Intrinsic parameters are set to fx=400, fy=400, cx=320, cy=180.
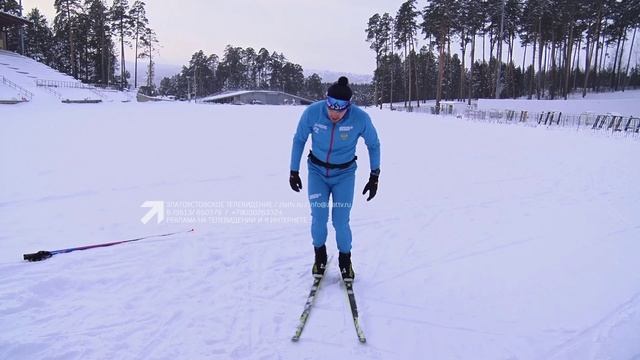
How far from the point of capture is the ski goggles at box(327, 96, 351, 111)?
3.69 meters

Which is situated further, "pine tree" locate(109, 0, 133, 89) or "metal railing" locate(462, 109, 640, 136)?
"pine tree" locate(109, 0, 133, 89)

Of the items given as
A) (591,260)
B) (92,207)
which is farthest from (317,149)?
(92,207)

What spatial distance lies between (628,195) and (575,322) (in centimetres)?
604

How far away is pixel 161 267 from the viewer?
4410 millimetres

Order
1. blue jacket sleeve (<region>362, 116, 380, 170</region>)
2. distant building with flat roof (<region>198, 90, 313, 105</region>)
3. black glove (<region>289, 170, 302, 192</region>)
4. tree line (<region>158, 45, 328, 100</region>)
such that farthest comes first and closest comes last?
tree line (<region>158, 45, 328, 100</region>) < distant building with flat roof (<region>198, 90, 313, 105</region>) < black glove (<region>289, 170, 302, 192</region>) < blue jacket sleeve (<region>362, 116, 380, 170</region>)

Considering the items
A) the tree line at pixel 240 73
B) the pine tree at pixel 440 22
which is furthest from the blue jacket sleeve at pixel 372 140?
the tree line at pixel 240 73

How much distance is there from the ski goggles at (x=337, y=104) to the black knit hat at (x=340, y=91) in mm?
27

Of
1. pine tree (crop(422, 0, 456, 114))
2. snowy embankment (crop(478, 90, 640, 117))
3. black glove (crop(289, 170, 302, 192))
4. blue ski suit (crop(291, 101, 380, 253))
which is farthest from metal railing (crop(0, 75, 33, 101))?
pine tree (crop(422, 0, 456, 114))

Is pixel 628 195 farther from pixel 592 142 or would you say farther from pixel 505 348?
pixel 592 142

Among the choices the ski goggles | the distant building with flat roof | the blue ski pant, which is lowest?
the blue ski pant

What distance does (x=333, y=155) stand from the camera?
3.94 metres

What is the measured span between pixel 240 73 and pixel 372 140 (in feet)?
316

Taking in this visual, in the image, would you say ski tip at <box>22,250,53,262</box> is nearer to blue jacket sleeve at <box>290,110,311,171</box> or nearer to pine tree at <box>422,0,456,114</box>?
blue jacket sleeve at <box>290,110,311,171</box>

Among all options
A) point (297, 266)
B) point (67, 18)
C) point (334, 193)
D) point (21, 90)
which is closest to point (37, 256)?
point (297, 266)
